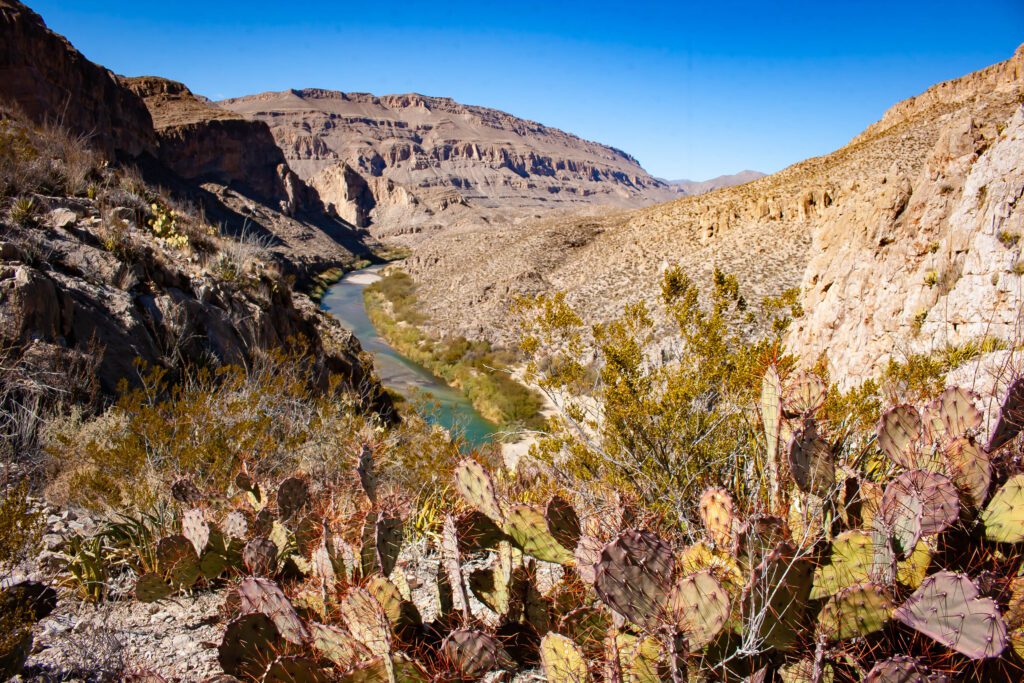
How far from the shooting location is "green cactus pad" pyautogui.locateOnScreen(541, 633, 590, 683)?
2.41 metres

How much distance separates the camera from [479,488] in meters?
3.45

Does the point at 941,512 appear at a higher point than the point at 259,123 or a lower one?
lower

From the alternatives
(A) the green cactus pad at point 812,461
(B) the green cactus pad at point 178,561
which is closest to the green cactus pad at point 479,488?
(A) the green cactus pad at point 812,461

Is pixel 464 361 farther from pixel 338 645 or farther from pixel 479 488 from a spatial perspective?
pixel 338 645

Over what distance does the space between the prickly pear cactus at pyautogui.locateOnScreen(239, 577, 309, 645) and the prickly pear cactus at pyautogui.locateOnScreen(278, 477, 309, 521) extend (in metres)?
1.53

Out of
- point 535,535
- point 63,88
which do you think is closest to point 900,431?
point 535,535

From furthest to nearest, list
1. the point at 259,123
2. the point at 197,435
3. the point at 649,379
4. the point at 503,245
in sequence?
the point at 259,123 < the point at 503,245 < the point at 649,379 < the point at 197,435

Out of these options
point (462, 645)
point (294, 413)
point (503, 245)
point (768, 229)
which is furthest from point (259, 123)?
point (462, 645)

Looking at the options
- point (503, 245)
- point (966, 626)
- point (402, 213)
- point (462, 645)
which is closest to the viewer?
point (966, 626)

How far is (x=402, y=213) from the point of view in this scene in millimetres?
108000

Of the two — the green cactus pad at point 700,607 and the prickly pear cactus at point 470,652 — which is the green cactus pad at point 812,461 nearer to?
the green cactus pad at point 700,607

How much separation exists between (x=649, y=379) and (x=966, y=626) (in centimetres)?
558

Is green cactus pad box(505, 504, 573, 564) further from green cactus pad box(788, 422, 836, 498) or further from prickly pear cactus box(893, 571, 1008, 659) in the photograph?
prickly pear cactus box(893, 571, 1008, 659)

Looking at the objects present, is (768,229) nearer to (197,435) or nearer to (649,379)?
(649,379)
